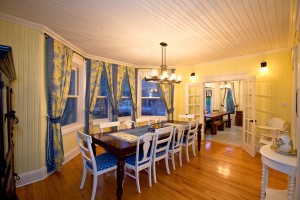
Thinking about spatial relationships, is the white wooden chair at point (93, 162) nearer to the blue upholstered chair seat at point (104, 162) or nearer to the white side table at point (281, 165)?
the blue upholstered chair seat at point (104, 162)

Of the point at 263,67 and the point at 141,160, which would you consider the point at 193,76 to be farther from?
the point at 141,160

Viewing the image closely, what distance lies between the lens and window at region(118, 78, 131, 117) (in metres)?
5.02

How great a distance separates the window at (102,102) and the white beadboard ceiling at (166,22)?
1148 mm

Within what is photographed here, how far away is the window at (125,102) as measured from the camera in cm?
502

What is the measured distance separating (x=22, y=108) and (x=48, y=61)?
0.91 m

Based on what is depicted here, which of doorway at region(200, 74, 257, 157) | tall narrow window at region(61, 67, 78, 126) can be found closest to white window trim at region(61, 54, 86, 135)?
tall narrow window at region(61, 67, 78, 126)

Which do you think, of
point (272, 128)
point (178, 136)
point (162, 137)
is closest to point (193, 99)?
point (272, 128)

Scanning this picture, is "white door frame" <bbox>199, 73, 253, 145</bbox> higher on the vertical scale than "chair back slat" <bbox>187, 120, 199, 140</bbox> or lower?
higher

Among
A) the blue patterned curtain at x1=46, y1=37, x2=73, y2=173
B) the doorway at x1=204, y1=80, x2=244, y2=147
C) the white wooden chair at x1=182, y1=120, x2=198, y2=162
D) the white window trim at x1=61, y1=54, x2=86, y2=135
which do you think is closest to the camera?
the blue patterned curtain at x1=46, y1=37, x2=73, y2=173

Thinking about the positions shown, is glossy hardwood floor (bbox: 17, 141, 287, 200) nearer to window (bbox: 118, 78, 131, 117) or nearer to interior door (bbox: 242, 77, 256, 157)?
interior door (bbox: 242, 77, 256, 157)

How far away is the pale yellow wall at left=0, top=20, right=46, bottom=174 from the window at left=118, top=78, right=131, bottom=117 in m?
2.61

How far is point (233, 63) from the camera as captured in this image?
430cm

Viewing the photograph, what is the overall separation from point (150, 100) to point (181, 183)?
3.33m

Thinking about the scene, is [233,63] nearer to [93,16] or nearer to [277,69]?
[277,69]
